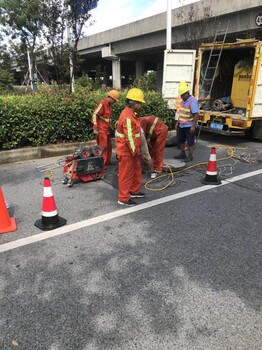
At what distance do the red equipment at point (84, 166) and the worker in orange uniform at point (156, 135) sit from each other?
39.3 inches

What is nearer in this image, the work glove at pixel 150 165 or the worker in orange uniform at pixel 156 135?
the work glove at pixel 150 165

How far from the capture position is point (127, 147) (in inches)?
171

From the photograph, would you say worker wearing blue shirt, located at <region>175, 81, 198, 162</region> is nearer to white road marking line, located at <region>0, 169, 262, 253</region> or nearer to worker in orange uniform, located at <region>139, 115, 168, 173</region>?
worker in orange uniform, located at <region>139, 115, 168, 173</region>

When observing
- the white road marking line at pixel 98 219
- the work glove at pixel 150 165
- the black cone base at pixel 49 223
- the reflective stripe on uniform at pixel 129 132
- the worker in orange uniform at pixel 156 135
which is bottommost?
the white road marking line at pixel 98 219

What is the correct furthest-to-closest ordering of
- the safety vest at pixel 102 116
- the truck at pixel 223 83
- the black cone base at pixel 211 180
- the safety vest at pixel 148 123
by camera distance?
1. the truck at pixel 223 83
2. the safety vest at pixel 102 116
3. the safety vest at pixel 148 123
4. the black cone base at pixel 211 180

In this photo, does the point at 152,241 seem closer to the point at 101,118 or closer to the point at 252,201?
the point at 252,201

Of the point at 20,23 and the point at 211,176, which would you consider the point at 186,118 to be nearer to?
the point at 211,176

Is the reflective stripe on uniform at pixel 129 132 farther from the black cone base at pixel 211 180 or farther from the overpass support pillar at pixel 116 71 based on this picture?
the overpass support pillar at pixel 116 71

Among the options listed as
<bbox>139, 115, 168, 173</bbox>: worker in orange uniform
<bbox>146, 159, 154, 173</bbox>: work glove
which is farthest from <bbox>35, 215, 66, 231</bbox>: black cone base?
<bbox>139, 115, 168, 173</bbox>: worker in orange uniform

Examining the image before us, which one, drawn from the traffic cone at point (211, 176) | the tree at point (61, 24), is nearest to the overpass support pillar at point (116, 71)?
the tree at point (61, 24)

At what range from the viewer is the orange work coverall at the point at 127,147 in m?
4.22

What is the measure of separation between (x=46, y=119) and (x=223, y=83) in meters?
6.36

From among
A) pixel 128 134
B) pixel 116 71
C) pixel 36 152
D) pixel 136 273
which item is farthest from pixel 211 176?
pixel 116 71

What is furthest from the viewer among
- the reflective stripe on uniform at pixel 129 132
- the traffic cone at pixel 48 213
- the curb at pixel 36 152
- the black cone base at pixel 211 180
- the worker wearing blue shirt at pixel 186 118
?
the curb at pixel 36 152
